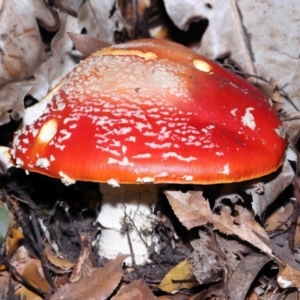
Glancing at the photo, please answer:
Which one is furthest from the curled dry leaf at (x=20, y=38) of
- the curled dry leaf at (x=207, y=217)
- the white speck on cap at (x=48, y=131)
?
the curled dry leaf at (x=207, y=217)

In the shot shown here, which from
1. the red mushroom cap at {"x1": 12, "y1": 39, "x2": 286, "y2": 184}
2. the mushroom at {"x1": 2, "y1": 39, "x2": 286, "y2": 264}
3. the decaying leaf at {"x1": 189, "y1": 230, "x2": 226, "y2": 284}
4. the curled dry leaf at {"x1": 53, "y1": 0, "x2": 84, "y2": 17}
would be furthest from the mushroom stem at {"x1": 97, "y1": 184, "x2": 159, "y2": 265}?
the curled dry leaf at {"x1": 53, "y1": 0, "x2": 84, "y2": 17}

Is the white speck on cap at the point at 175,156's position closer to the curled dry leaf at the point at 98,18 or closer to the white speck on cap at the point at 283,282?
the white speck on cap at the point at 283,282

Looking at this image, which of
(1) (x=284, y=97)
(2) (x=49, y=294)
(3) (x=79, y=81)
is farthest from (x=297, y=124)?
(2) (x=49, y=294)

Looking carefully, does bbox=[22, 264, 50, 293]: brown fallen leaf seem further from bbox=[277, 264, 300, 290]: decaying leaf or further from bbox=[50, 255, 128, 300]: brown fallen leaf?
bbox=[277, 264, 300, 290]: decaying leaf

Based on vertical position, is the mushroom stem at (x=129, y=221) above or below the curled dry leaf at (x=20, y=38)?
below

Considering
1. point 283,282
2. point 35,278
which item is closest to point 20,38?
point 35,278

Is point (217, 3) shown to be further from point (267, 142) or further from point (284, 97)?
point (267, 142)

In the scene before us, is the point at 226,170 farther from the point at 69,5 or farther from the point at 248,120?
the point at 69,5
